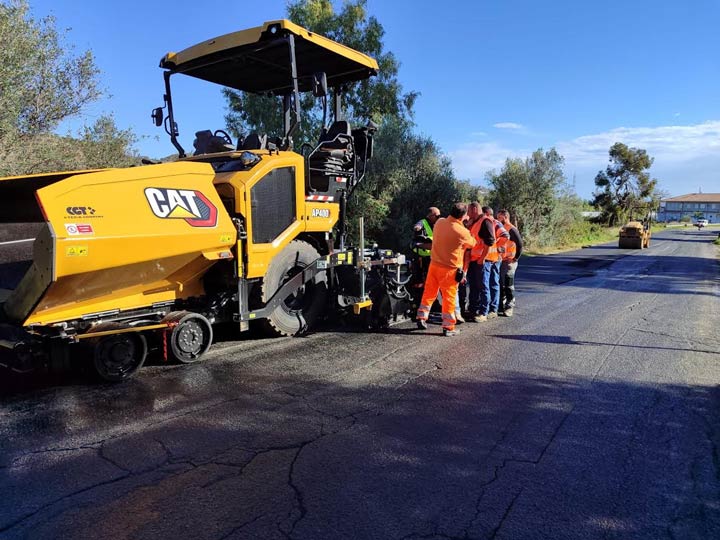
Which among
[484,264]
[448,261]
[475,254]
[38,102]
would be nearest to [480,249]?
[475,254]

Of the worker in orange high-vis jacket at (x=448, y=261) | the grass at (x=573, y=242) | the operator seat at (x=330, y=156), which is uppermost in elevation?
the operator seat at (x=330, y=156)

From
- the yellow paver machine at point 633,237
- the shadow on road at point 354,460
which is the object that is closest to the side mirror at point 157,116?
the shadow on road at point 354,460

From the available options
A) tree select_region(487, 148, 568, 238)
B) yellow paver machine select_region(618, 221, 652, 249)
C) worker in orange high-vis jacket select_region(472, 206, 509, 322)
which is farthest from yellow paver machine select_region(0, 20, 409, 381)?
yellow paver machine select_region(618, 221, 652, 249)

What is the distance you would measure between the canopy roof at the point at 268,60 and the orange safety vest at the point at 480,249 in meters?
2.61

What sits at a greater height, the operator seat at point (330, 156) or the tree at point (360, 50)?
the tree at point (360, 50)

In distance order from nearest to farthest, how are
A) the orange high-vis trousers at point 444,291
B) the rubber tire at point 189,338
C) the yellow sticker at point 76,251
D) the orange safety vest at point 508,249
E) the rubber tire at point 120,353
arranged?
the yellow sticker at point 76,251 → the rubber tire at point 120,353 → the rubber tire at point 189,338 → the orange high-vis trousers at point 444,291 → the orange safety vest at point 508,249

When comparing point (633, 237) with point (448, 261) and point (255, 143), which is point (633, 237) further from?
point (255, 143)

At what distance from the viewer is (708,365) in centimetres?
558

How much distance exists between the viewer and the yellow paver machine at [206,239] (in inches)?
158

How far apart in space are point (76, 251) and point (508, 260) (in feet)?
20.4

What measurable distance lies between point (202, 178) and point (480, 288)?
4.53 m

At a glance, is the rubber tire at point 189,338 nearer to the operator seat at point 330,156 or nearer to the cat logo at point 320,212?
the cat logo at point 320,212

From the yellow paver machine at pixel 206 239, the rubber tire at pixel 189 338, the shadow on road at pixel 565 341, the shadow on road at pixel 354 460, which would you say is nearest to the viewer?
the shadow on road at pixel 354 460

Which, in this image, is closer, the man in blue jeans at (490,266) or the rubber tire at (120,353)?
the rubber tire at (120,353)
